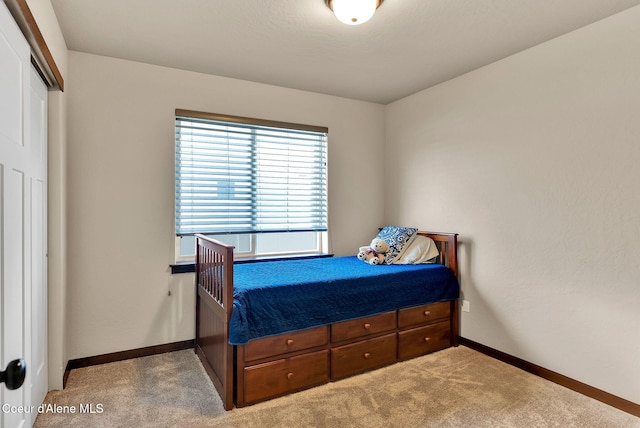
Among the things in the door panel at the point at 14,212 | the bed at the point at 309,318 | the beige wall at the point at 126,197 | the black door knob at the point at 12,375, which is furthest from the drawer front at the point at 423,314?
the black door knob at the point at 12,375

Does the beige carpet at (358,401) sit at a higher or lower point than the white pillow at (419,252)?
lower

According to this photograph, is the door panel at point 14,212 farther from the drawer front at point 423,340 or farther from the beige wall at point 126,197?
the drawer front at point 423,340

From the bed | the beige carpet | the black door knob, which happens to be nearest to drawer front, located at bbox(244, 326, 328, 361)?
the bed

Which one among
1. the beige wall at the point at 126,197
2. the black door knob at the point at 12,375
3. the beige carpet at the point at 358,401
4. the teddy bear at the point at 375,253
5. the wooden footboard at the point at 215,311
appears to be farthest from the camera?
the teddy bear at the point at 375,253

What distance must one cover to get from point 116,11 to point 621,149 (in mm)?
3113

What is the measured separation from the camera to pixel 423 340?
2.93 m

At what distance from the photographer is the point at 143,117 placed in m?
2.90

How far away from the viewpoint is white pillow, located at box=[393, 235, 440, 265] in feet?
10.5

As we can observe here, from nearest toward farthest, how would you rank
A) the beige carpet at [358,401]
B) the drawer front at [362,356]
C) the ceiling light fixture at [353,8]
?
1. the ceiling light fixture at [353,8]
2. the beige carpet at [358,401]
3. the drawer front at [362,356]

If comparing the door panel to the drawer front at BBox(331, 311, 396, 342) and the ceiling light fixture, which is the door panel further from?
the drawer front at BBox(331, 311, 396, 342)

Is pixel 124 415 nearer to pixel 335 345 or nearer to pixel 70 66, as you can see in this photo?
pixel 335 345

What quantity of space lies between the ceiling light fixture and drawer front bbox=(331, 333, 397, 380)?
2.07 m

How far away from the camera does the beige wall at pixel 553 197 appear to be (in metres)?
2.16

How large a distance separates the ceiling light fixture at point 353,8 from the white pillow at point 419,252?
1.97 metres
